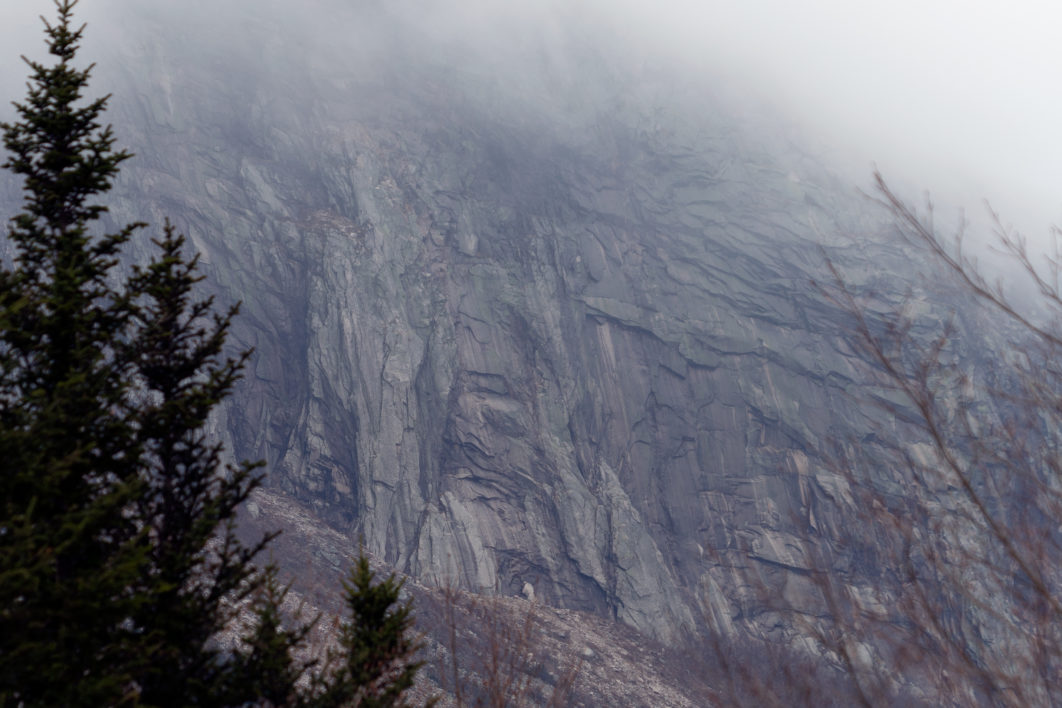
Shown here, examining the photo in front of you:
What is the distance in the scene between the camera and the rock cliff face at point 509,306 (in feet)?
184

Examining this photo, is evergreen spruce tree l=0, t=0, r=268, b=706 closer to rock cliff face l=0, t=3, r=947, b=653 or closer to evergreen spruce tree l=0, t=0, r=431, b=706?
evergreen spruce tree l=0, t=0, r=431, b=706

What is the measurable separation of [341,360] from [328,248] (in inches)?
424

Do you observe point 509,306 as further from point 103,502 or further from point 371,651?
point 103,502

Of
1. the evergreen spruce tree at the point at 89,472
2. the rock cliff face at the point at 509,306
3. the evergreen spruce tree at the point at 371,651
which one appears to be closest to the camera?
the evergreen spruce tree at the point at 89,472

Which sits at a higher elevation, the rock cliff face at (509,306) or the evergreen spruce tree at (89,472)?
the rock cliff face at (509,306)

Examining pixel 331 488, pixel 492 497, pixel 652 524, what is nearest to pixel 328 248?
pixel 331 488

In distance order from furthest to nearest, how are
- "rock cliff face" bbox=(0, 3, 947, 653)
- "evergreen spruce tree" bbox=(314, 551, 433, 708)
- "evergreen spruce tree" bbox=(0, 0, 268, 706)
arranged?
1. "rock cliff face" bbox=(0, 3, 947, 653)
2. "evergreen spruce tree" bbox=(314, 551, 433, 708)
3. "evergreen spruce tree" bbox=(0, 0, 268, 706)

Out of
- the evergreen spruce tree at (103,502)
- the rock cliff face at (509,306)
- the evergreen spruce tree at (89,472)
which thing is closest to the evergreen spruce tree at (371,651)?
the evergreen spruce tree at (103,502)

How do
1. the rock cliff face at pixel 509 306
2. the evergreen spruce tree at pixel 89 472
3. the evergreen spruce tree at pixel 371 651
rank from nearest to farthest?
1. the evergreen spruce tree at pixel 89 472
2. the evergreen spruce tree at pixel 371 651
3. the rock cliff face at pixel 509 306

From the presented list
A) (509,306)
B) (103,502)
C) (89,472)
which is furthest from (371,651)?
(509,306)

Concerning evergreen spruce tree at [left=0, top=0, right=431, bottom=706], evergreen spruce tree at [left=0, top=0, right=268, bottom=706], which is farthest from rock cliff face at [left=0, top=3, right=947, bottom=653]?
evergreen spruce tree at [left=0, top=0, right=268, bottom=706]

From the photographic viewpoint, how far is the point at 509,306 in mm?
64875

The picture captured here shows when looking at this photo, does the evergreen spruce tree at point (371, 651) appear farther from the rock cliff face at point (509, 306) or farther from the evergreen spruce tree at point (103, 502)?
the rock cliff face at point (509, 306)

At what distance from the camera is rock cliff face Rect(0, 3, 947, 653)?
184ft
